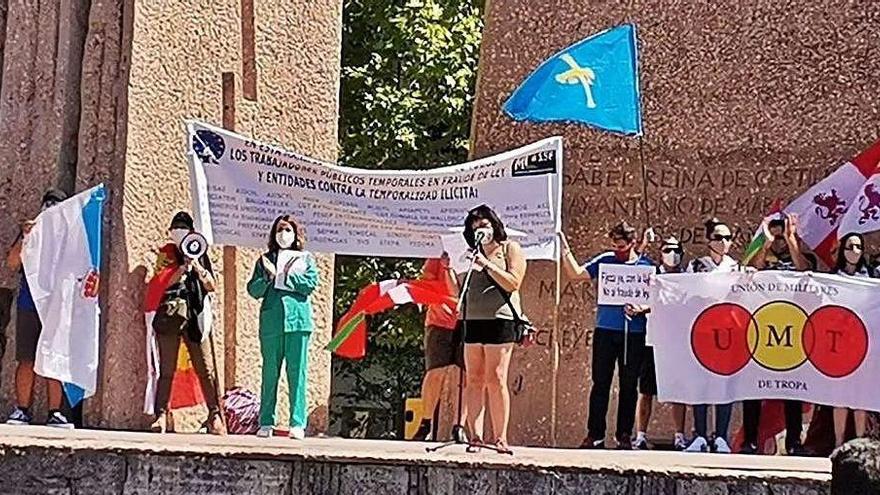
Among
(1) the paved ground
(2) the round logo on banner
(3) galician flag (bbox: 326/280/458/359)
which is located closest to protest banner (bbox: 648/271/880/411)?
(2) the round logo on banner

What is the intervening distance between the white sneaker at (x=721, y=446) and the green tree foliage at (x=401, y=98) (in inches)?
326

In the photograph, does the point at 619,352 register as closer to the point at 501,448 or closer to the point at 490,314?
the point at 490,314

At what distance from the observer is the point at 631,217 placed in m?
12.0

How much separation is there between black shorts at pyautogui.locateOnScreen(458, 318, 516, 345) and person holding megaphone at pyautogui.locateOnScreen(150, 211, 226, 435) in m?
2.15

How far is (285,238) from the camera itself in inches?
395

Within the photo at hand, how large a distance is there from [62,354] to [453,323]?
249 centimetres

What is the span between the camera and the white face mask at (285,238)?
10023 mm

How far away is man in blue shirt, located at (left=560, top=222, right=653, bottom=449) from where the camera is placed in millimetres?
10531

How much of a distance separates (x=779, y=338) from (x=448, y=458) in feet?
11.1

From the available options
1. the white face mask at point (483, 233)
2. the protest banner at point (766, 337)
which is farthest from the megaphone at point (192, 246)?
the protest banner at point (766, 337)

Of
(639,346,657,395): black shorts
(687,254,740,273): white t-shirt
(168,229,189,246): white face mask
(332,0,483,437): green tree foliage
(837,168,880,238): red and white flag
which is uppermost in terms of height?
(332,0,483,437): green tree foliage

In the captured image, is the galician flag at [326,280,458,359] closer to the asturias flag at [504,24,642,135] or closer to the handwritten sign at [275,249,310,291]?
the handwritten sign at [275,249,310,291]

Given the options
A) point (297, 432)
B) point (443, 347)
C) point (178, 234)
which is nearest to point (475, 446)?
point (297, 432)

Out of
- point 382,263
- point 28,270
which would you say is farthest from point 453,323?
point 382,263
